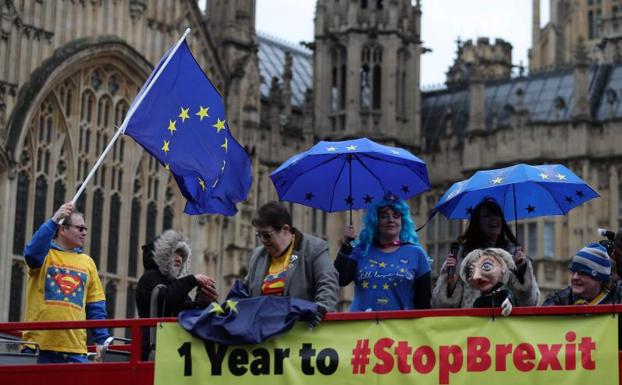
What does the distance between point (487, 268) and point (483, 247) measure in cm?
151

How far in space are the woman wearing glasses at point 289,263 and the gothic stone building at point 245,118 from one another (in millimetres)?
18426

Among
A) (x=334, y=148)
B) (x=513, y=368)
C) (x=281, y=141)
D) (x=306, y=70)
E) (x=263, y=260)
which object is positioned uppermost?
(x=306, y=70)

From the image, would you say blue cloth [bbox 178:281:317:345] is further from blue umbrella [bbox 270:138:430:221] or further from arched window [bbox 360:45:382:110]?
arched window [bbox 360:45:382:110]

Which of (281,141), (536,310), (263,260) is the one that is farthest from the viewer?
(281,141)

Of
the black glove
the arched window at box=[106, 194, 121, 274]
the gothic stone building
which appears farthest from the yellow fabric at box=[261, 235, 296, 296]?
the arched window at box=[106, 194, 121, 274]

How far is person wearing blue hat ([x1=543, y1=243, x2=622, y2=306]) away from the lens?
37.4 ft

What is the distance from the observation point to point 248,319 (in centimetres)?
1119

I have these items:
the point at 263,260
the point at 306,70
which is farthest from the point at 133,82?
the point at 263,260

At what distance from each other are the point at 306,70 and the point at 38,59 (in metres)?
16.8

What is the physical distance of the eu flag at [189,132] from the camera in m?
14.0

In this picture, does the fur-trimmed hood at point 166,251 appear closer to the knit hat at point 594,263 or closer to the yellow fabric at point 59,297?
the yellow fabric at point 59,297

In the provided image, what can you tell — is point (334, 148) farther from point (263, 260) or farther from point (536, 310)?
point (536, 310)

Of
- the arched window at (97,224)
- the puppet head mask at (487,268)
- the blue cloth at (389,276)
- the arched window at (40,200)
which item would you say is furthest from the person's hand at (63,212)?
the arched window at (97,224)

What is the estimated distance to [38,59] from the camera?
101ft
